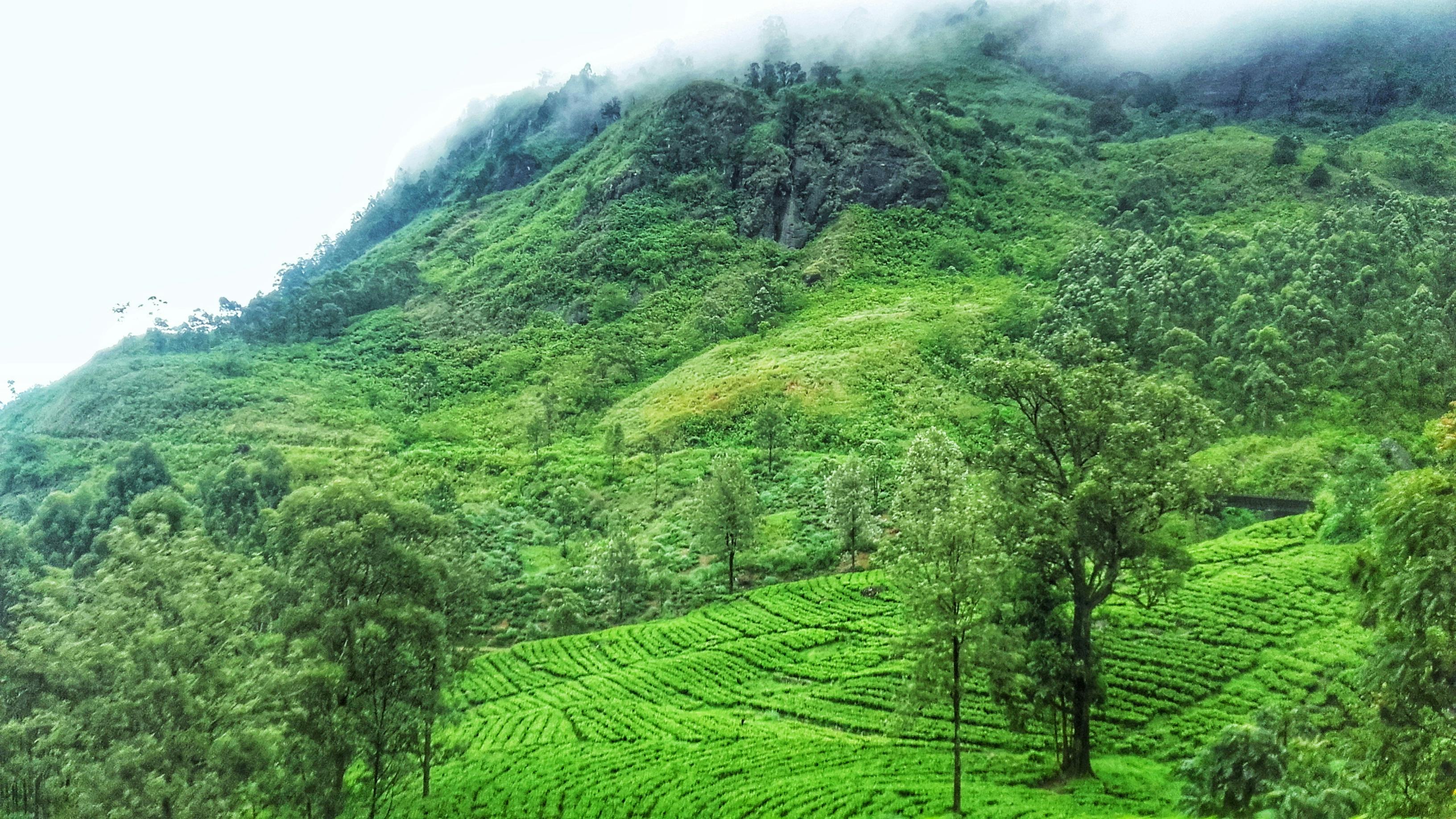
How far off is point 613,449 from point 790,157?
4160 inches

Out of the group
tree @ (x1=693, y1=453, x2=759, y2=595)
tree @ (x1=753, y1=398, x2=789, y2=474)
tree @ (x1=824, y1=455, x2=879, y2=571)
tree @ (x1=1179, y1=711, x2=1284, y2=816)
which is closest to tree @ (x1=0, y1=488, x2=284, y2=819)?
tree @ (x1=1179, y1=711, x2=1284, y2=816)

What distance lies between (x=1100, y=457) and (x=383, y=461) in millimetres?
91129

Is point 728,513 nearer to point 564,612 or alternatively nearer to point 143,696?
point 564,612

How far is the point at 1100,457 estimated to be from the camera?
28.5 meters

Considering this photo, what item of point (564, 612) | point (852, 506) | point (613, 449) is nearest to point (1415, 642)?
point (852, 506)

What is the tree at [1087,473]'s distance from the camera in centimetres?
2812

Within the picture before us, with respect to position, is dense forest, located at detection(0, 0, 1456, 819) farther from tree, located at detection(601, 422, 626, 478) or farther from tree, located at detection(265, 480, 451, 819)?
tree, located at detection(601, 422, 626, 478)

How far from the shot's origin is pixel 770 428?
281 feet

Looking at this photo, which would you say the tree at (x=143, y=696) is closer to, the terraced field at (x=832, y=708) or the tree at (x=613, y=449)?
the terraced field at (x=832, y=708)

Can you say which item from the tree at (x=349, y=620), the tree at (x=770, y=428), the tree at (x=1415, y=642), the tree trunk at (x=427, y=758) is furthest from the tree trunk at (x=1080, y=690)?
the tree at (x=770, y=428)

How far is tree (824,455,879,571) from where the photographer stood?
63.9m

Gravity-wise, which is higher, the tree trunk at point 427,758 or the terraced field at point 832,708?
the tree trunk at point 427,758

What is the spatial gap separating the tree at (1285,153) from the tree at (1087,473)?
150661 mm

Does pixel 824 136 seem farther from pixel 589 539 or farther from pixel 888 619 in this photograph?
pixel 888 619
